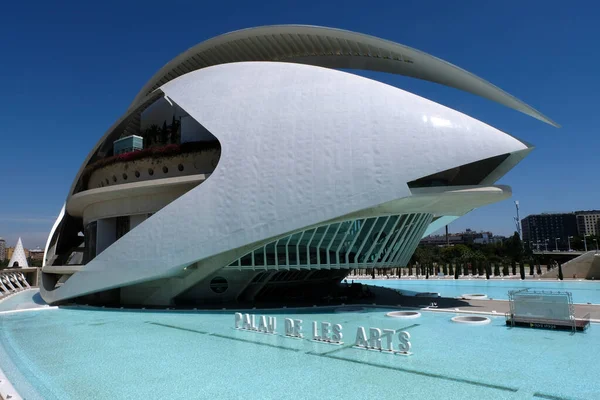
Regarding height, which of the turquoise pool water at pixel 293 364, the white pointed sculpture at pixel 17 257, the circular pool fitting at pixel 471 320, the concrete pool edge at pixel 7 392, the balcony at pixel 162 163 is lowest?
the turquoise pool water at pixel 293 364

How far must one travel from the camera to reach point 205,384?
8.56 m

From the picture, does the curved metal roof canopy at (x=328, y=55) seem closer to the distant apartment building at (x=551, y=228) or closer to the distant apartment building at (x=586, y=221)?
the distant apartment building at (x=551, y=228)

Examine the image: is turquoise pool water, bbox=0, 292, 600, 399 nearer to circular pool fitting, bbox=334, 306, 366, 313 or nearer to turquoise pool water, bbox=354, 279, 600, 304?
A: circular pool fitting, bbox=334, 306, 366, 313

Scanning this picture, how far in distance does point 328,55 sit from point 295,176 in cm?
1002

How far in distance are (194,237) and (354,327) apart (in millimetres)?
7722


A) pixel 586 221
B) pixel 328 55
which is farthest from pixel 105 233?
pixel 586 221

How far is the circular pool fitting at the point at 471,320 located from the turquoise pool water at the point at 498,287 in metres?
7.79

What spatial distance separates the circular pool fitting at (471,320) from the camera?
1450 cm

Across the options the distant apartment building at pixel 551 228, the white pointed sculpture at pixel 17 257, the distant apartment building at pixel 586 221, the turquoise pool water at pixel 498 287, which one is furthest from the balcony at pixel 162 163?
the distant apartment building at pixel 586 221

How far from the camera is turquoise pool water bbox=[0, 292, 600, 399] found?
26.4ft

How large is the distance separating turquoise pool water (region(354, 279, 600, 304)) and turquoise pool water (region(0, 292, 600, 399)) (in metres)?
10.2

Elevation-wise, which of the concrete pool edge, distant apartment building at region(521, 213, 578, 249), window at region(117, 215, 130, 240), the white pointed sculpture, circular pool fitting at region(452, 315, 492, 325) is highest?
distant apartment building at region(521, 213, 578, 249)

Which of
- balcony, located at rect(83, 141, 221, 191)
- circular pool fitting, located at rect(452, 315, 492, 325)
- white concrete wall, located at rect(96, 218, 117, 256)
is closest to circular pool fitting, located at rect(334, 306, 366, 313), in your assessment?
circular pool fitting, located at rect(452, 315, 492, 325)

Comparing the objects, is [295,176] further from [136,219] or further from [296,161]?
[136,219]
